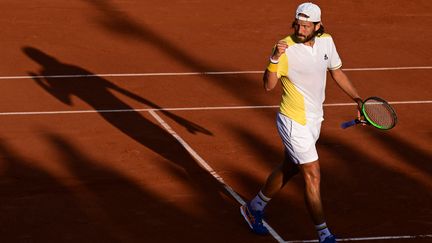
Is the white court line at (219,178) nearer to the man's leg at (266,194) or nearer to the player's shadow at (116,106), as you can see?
the player's shadow at (116,106)

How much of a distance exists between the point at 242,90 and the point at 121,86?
1933 millimetres

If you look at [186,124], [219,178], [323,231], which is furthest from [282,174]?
[186,124]

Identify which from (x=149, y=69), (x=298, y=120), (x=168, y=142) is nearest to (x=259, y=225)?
(x=298, y=120)

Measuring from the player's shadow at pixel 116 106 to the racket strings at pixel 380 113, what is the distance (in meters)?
2.46

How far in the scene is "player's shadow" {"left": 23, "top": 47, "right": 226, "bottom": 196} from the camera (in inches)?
509

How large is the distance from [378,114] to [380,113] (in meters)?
0.03

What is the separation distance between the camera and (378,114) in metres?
10.1

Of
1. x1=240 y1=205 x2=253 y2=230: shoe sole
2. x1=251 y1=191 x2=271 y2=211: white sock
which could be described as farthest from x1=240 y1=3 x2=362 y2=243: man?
x1=240 y1=205 x2=253 y2=230: shoe sole

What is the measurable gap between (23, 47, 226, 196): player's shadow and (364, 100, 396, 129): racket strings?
246 cm

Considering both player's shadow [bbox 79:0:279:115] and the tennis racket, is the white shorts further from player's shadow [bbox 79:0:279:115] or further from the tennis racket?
player's shadow [bbox 79:0:279:115]

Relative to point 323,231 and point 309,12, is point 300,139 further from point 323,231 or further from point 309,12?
point 309,12

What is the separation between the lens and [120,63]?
17.9 metres

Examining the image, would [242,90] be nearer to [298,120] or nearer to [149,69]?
[149,69]

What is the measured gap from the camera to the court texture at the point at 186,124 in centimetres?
1081
